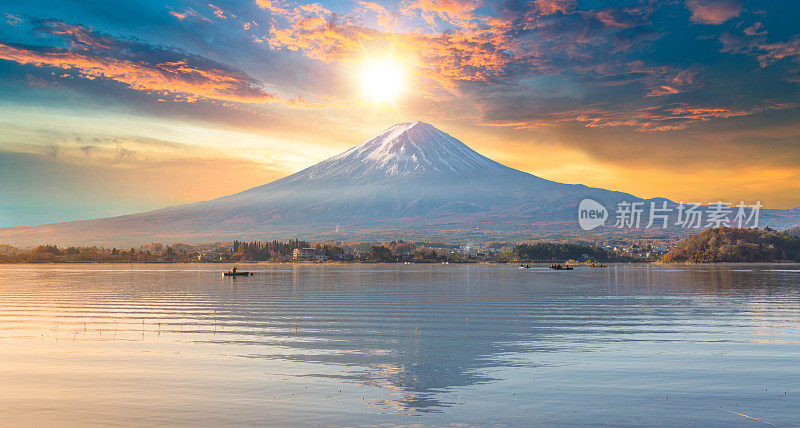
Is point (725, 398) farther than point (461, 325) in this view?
No

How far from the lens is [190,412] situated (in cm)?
1703

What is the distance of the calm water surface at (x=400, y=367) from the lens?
1689 centimetres

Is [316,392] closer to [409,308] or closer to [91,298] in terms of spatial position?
[409,308]

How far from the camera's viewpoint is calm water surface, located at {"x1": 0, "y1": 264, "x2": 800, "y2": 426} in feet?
55.4

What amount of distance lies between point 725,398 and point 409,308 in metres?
30.7

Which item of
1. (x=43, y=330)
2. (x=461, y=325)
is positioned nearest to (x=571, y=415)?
Result: (x=461, y=325)

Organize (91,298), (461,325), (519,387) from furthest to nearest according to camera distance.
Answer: (91,298) → (461,325) → (519,387)

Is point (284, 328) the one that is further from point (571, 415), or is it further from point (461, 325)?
point (571, 415)

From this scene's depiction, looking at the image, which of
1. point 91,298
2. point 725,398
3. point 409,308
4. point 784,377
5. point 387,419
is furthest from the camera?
point 91,298

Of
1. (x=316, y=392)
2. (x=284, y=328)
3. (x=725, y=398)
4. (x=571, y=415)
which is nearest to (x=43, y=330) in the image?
(x=284, y=328)

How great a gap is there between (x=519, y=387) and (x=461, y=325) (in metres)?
17.2

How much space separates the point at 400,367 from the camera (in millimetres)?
22969

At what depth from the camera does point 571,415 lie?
54.4 ft

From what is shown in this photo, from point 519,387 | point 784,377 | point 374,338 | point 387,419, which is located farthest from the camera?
point 374,338
